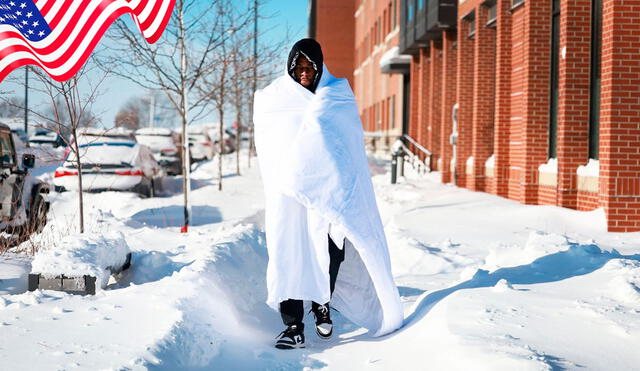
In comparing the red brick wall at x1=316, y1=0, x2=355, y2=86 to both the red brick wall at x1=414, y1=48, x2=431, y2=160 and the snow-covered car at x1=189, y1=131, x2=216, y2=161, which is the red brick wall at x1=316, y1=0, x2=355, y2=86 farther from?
the red brick wall at x1=414, y1=48, x2=431, y2=160

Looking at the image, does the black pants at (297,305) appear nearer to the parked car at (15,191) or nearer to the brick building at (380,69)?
the parked car at (15,191)

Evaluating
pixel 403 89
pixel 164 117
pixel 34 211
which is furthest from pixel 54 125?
pixel 164 117

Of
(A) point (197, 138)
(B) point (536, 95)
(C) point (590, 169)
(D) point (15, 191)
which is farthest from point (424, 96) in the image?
(A) point (197, 138)

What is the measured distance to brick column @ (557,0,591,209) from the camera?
11.9 meters

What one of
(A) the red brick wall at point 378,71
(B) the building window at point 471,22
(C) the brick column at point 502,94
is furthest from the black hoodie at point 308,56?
(A) the red brick wall at point 378,71

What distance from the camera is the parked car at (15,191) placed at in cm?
1057

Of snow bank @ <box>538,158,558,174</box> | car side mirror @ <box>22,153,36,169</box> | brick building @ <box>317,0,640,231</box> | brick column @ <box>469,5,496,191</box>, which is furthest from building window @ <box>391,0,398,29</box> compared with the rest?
car side mirror @ <box>22,153,36,169</box>

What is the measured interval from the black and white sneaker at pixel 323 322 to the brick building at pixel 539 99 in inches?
221

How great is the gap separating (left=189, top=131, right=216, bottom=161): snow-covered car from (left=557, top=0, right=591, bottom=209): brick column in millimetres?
27684

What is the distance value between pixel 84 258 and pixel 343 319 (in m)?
2.32

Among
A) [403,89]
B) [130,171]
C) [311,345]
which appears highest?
[403,89]

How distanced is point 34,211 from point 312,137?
7525 millimetres

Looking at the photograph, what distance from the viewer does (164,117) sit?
8881cm

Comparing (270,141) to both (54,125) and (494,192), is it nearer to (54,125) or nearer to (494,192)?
(54,125)
